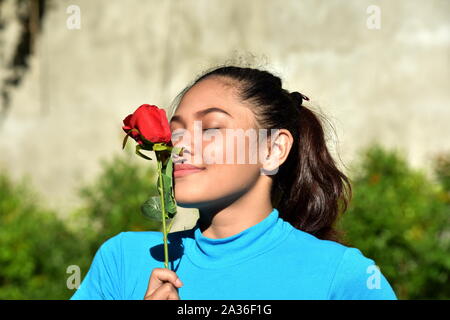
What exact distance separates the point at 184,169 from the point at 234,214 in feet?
0.64

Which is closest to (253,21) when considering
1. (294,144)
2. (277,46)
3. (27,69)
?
(277,46)

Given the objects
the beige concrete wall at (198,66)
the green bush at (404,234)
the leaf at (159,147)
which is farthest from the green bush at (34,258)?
the leaf at (159,147)

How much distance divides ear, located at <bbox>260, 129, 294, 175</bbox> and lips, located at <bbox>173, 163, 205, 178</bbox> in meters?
0.21

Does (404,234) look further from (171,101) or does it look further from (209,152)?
(209,152)

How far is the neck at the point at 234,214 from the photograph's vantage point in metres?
1.77

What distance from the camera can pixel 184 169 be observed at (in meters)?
1.69

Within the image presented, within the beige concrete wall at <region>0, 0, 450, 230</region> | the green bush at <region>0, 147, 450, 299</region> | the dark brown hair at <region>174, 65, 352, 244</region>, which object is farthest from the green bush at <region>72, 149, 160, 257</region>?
the dark brown hair at <region>174, 65, 352, 244</region>

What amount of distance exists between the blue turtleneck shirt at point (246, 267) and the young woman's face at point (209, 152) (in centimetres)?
13

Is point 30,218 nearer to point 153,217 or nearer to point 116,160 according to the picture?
point 116,160

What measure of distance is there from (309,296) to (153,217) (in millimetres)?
417

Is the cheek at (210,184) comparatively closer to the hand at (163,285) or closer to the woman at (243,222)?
the woman at (243,222)

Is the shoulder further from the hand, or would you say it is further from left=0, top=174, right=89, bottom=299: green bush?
left=0, top=174, right=89, bottom=299: green bush

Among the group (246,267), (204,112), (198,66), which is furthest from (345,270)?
(198,66)

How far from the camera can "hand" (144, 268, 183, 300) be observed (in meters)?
1.50
